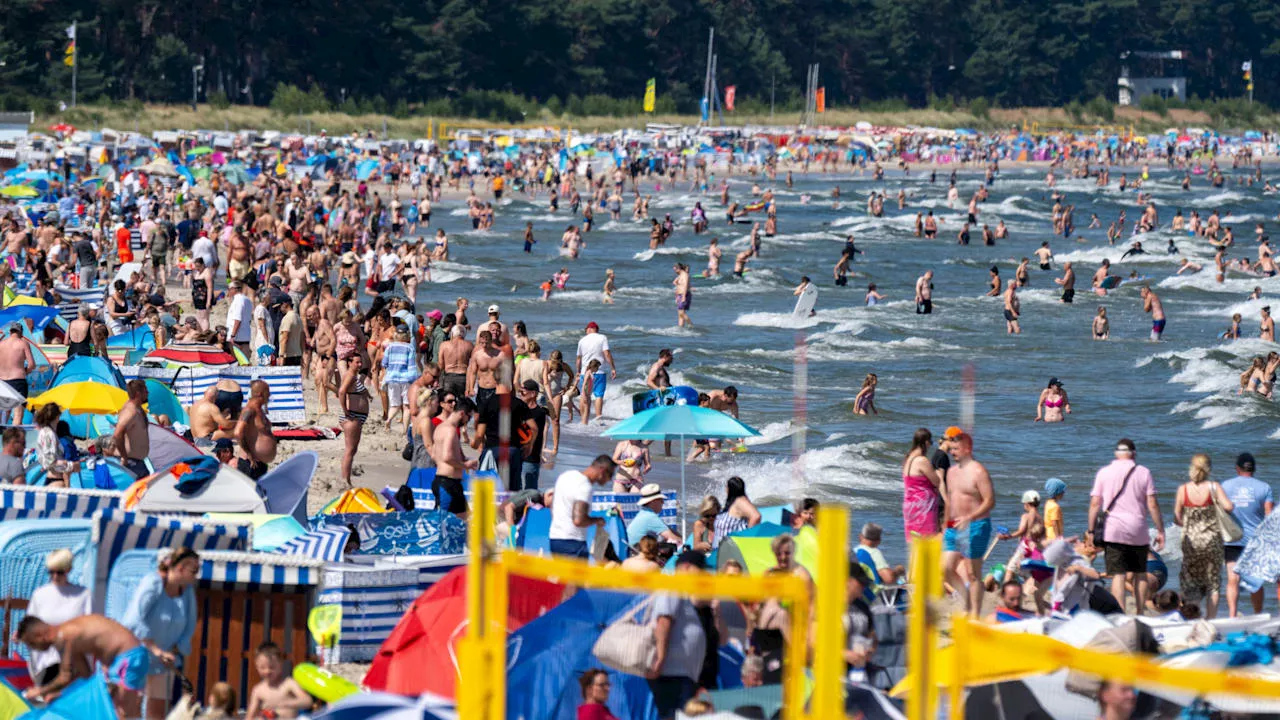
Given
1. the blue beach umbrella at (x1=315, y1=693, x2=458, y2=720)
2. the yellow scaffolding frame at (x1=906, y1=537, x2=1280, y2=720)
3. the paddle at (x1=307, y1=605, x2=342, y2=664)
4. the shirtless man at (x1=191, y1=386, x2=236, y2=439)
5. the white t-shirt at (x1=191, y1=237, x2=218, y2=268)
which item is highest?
the yellow scaffolding frame at (x1=906, y1=537, x2=1280, y2=720)

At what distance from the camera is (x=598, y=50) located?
102 meters

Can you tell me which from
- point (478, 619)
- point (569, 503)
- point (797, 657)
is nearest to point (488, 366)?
point (569, 503)

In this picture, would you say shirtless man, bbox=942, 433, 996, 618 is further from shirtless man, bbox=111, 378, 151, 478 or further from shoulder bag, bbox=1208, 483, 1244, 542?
shirtless man, bbox=111, 378, 151, 478

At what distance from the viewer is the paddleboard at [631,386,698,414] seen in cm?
1476

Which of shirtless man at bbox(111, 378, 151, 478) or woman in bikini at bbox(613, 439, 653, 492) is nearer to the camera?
shirtless man at bbox(111, 378, 151, 478)

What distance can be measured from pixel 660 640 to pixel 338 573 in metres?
3.59

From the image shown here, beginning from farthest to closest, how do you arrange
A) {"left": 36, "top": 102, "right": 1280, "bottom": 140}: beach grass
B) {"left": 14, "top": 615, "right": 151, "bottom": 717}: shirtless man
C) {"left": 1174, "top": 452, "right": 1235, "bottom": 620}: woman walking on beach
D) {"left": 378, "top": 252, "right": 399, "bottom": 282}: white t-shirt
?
1. {"left": 36, "top": 102, "right": 1280, "bottom": 140}: beach grass
2. {"left": 378, "top": 252, "right": 399, "bottom": 282}: white t-shirt
3. {"left": 1174, "top": 452, "right": 1235, "bottom": 620}: woman walking on beach
4. {"left": 14, "top": 615, "right": 151, "bottom": 717}: shirtless man

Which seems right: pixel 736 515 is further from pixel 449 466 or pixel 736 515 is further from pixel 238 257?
pixel 238 257

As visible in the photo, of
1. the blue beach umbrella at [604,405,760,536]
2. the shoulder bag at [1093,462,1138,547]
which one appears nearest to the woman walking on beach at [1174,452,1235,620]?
the shoulder bag at [1093,462,1138,547]

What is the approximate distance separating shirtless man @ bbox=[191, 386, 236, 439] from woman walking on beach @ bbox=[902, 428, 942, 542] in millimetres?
4862

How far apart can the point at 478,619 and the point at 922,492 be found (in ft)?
22.7

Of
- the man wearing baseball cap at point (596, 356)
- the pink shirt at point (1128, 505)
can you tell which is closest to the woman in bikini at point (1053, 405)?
the man wearing baseball cap at point (596, 356)

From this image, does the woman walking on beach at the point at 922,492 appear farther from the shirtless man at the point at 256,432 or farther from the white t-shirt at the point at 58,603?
the white t-shirt at the point at 58,603

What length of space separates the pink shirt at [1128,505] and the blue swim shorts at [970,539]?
775 mm
